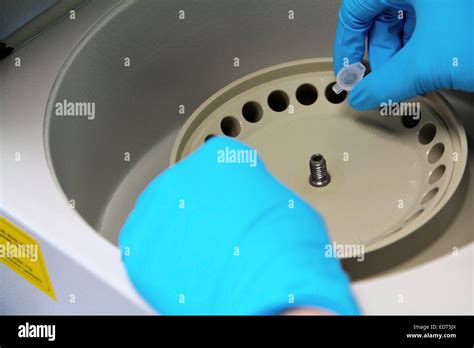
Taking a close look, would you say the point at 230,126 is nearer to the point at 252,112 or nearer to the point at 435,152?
the point at 252,112

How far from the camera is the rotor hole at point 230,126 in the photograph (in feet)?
4.62

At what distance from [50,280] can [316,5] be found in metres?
0.78

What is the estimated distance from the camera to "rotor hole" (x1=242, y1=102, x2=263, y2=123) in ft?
4.67

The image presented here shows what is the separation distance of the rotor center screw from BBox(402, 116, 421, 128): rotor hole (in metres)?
0.19

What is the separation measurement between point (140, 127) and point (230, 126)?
196 mm

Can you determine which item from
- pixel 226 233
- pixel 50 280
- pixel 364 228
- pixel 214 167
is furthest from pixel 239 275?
pixel 364 228

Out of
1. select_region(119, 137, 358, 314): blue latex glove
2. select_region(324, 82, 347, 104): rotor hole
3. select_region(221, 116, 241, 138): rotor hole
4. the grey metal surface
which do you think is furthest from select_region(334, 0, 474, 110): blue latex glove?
the grey metal surface

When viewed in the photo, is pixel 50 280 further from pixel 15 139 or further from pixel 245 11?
pixel 245 11

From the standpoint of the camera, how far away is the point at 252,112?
4.74 feet

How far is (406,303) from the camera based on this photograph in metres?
0.79

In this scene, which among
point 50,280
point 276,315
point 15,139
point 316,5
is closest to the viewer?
point 276,315

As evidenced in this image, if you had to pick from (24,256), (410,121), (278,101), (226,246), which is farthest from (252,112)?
(226,246)

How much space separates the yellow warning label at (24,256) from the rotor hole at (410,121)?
2.42 ft

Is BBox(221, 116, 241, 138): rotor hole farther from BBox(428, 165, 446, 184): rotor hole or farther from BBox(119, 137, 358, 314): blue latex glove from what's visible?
BBox(119, 137, 358, 314): blue latex glove
